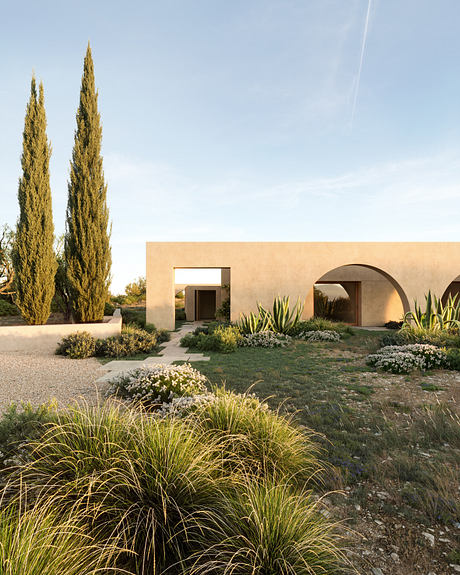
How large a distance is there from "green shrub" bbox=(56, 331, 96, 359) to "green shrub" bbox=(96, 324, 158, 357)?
0.24 metres

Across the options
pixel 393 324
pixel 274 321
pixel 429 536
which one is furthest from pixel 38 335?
pixel 393 324

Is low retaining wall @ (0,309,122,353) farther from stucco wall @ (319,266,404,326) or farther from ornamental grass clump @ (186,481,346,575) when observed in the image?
stucco wall @ (319,266,404,326)

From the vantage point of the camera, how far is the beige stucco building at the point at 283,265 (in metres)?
13.5

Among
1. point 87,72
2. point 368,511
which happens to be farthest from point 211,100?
point 368,511

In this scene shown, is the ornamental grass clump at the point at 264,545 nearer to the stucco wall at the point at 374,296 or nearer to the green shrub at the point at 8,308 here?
the green shrub at the point at 8,308

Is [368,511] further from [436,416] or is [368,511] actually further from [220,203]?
[220,203]

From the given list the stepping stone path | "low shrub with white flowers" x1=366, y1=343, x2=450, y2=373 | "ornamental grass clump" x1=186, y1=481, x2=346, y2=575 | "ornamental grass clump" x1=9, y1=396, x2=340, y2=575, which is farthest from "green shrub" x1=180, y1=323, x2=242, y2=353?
"ornamental grass clump" x1=186, y1=481, x2=346, y2=575

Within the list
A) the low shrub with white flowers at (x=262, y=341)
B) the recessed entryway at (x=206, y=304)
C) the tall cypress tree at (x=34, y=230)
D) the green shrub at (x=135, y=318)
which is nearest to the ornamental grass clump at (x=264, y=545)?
the low shrub with white flowers at (x=262, y=341)

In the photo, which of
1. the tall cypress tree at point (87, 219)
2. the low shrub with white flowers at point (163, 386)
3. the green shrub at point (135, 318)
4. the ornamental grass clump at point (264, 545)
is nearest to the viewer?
the ornamental grass clump at point (264, 545)

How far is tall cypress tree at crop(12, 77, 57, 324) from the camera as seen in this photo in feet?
34.6

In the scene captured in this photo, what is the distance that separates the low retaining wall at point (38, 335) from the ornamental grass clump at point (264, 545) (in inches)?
368

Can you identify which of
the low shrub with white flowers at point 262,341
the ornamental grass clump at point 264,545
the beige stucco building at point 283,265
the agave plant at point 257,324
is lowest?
the low shrub with white flowers at point 262,341

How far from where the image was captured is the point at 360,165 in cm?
1227

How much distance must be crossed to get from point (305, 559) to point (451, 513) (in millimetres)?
1376
